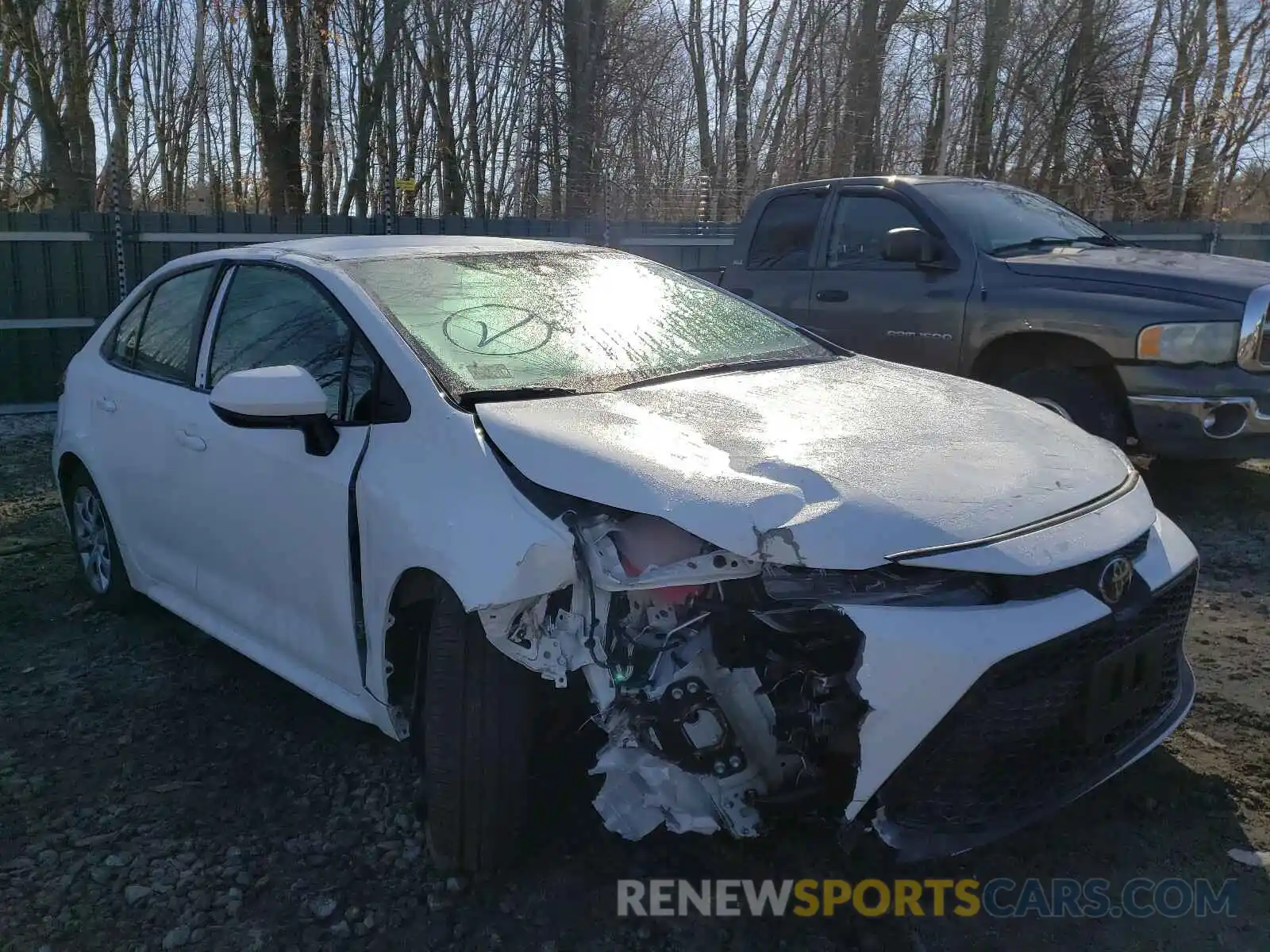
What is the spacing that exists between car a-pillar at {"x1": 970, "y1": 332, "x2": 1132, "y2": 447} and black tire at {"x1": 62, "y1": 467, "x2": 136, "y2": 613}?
4.27 m

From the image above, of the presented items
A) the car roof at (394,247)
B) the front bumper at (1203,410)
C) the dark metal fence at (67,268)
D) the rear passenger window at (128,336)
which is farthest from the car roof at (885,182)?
the rear passenger window at (128,336)

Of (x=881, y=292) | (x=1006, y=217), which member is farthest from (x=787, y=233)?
(x=1006, y=217)

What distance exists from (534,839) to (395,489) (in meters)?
0.95

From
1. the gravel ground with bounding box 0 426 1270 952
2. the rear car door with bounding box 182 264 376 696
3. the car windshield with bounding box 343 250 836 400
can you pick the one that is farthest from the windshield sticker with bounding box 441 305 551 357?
the gravel ground with bounding box 0 426 1270 952

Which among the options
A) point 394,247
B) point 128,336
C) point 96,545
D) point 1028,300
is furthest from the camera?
point 1028,300

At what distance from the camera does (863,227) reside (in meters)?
6.64

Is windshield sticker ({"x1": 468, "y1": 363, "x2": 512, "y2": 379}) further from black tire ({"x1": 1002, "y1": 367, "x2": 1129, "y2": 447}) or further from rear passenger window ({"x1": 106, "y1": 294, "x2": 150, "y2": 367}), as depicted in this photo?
black tire ({"x1": 1002, "y1": 367, "x2": 1129, "y2": 447})

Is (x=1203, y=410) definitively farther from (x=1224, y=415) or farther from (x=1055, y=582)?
(x=1055, y=582)

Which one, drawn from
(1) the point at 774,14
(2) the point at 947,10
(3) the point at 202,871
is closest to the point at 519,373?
(3) the point at 202,871

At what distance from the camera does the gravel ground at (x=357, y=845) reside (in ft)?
7.93

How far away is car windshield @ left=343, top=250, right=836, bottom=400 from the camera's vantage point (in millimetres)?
2912

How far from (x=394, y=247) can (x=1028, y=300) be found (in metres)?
3.56

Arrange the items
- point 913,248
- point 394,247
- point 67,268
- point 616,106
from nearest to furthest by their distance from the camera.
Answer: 1. point 394,247
2. point 913,248
3. point 67,268
4. point 616,106

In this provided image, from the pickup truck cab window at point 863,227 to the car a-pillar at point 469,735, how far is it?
4.65 meters
